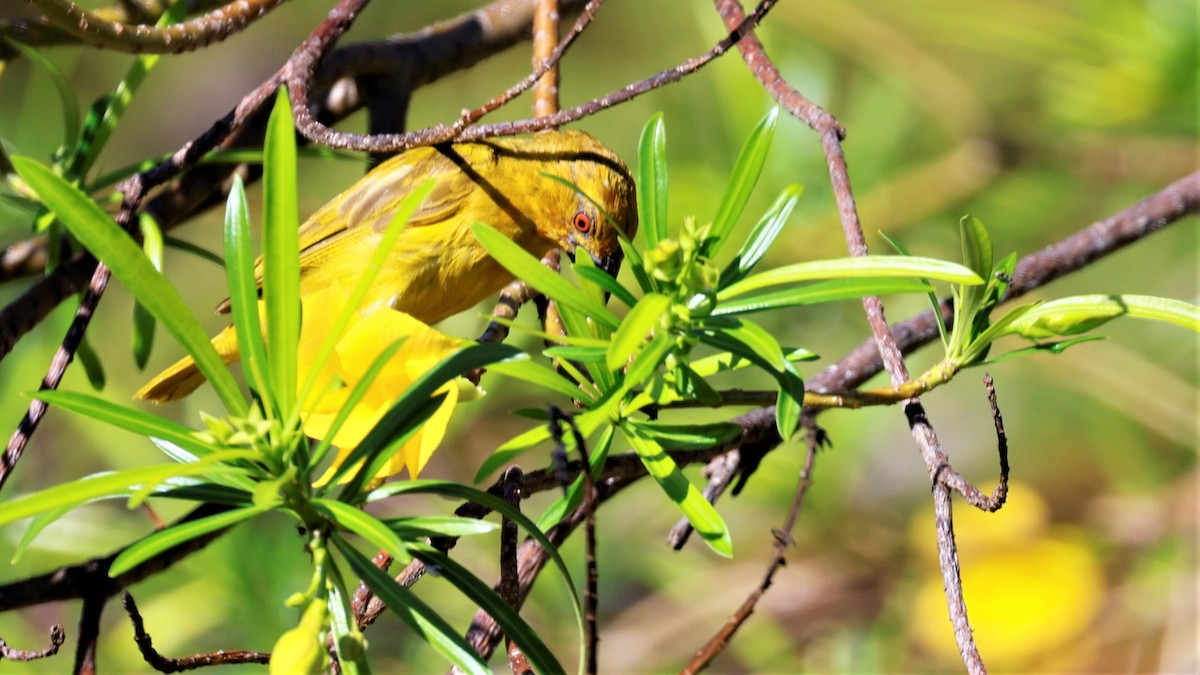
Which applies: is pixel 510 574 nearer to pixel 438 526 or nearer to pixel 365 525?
pixel 438 526

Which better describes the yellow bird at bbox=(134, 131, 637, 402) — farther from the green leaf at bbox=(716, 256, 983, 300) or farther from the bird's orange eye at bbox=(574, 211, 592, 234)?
the green leaf at bbox=(716, 256, 983, 300)

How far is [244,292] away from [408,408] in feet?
0.66

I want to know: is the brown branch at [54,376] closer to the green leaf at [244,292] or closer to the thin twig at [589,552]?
the green leaf at [244,292]

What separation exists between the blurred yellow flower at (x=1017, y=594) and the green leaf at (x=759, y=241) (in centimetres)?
218

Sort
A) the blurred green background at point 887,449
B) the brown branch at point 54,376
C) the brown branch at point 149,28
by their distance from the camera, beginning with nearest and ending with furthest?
the brown branch at point 54,376
the brown branch at point 149,28
the blurred green background at point 887,449

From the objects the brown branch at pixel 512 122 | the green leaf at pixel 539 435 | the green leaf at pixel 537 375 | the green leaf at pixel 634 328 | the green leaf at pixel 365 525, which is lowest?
the green leaf at pixel 365 525

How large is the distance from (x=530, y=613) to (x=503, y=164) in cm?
147

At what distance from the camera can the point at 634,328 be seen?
38.3 inches

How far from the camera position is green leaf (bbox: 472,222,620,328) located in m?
1.02

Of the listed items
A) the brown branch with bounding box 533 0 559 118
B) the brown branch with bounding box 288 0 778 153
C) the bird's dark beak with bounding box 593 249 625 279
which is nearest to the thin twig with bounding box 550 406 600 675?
the brown branch with bounding box 288 0 778 153

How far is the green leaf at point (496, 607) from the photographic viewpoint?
1049 mm

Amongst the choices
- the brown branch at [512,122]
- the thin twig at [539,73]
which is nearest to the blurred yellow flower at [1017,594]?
the brown branch at [512,122]

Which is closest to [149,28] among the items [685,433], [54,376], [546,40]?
[54,376]

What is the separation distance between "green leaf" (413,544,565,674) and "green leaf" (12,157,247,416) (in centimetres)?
24
